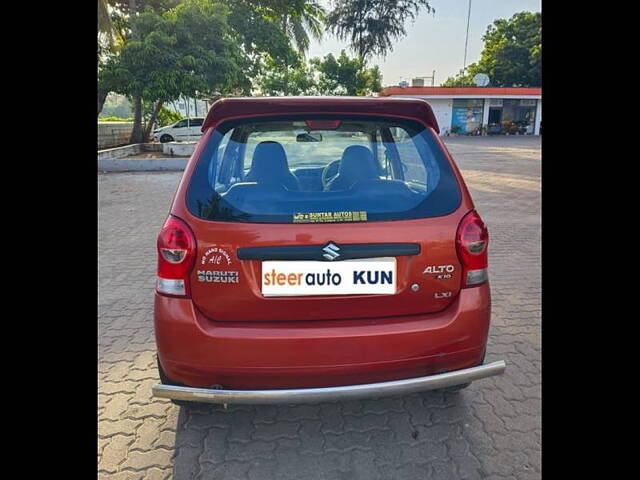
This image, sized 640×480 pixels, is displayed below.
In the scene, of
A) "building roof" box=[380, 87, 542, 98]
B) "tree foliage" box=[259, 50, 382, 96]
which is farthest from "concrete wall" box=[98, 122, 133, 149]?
"building roof" box=[380, 87, 542, 98]

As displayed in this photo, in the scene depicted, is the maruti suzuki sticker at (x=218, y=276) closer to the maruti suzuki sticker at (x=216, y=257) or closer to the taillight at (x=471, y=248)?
the maruti suzuki sticker at (x=216, y=257)

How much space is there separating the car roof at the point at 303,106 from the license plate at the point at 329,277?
0.71 meters

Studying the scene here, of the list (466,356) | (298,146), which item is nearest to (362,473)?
(466,356)

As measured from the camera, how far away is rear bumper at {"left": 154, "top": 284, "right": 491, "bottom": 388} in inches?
68.3

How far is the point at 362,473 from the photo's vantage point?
6.23ft

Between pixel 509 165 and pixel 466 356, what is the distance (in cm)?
1455

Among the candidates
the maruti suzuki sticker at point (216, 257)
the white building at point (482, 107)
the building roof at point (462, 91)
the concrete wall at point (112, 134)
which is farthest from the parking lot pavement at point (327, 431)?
the building roof at point (462, 91)

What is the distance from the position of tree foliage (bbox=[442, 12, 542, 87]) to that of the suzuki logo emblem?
47.2 meters

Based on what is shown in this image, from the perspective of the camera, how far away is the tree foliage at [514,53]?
1694 inches

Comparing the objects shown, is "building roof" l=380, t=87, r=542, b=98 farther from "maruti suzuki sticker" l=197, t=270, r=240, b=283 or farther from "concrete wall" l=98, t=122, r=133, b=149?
"maruti suzuki sticker" l=197, t=270, r=240, b=283

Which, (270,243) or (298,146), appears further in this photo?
(298,146)

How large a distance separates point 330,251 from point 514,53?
51.4 meters

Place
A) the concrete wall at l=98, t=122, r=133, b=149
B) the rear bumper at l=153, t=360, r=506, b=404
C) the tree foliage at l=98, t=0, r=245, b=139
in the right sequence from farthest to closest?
the concrete wall at l=98, t=122, r=133, b=149, the tree foliage at l=98, t=0, r=245, b=139, the rear bumper at l=153, t=360, r=506, b=404
